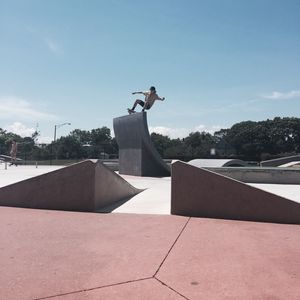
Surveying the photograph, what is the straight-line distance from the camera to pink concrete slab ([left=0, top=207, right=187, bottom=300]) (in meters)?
4.36

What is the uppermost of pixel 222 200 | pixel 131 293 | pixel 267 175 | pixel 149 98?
pixel 149 98

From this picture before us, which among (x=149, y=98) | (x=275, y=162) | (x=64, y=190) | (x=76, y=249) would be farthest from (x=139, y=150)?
(x=275, y=162)

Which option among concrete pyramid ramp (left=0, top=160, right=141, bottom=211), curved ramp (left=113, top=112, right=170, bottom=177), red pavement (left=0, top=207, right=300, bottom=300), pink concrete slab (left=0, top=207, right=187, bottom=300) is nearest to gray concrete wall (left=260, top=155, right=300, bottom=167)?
curved ramp (left=113, top=112, right=170, bottom=177)

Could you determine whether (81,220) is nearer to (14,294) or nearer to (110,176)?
(110,176)

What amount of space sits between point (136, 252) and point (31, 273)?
1556 millimetres

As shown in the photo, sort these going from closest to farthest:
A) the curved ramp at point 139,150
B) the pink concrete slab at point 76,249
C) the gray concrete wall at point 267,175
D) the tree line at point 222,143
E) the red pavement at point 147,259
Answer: the red pavement at point 147,259 → the pink concrete slab at point 76,249 → the gray concrete wall at point 267,175 → the curved ramp at point 139,150 → the tree line at point 222,143

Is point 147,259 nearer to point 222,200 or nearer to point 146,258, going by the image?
point 146,258

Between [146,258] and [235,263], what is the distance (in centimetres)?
117

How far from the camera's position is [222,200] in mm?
8492

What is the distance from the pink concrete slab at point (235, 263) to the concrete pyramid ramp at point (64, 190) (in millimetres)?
3116

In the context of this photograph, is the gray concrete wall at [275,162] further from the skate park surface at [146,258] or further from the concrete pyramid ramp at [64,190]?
the skate park surface at [146,258]

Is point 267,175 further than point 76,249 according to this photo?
Yes

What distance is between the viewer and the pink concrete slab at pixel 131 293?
3.90 m

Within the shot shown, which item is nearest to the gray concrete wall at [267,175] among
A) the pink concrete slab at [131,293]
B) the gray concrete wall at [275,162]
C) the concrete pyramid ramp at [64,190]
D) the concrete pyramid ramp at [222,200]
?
the concrete pyramid ramp at [64,190]
